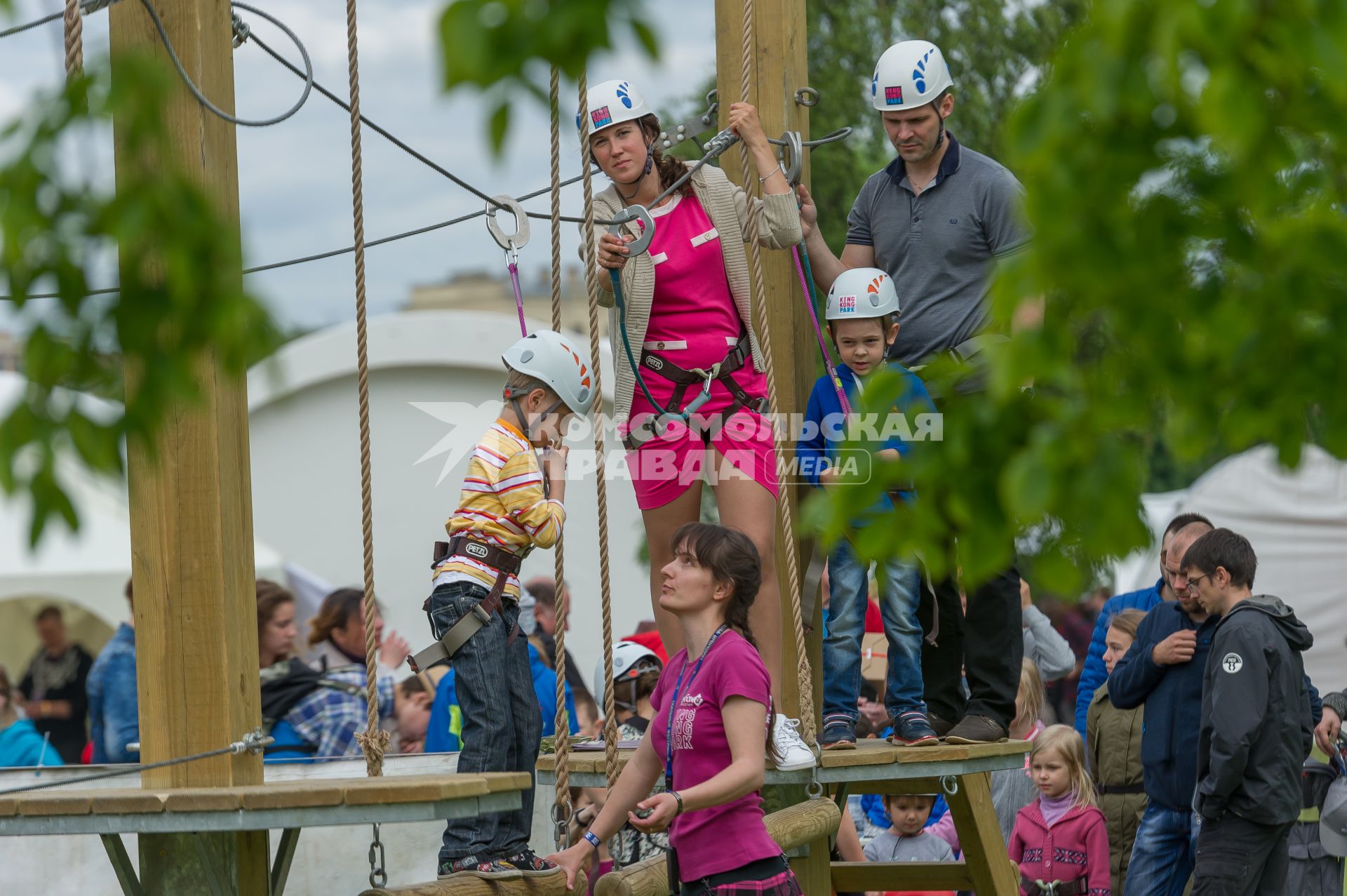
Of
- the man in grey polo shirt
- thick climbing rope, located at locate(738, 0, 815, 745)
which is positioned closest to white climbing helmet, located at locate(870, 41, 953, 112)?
the man in grey polo shirt

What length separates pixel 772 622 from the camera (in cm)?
564

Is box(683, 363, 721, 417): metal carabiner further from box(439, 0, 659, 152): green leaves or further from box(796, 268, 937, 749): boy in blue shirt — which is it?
box(439, 0, 659, 152): green leaves

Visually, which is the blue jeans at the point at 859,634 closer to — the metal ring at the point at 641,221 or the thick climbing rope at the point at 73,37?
the metal ring at the point at 641,221

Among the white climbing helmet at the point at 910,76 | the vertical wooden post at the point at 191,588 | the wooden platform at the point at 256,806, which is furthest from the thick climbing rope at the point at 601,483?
the white climbing helmet at the point at 910,76

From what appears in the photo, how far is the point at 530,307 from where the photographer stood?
56.2m

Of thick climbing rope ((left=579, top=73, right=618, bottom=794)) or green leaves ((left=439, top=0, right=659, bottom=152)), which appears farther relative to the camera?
thick climbing rope ((left=579, top=73, right=618, bottom=794))

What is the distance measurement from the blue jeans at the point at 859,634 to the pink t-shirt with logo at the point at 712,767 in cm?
152

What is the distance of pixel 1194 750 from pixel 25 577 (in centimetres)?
1011

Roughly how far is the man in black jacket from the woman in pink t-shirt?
241 cm

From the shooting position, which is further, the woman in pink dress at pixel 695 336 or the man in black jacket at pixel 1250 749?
the man in black jacket at pixel 1250 749

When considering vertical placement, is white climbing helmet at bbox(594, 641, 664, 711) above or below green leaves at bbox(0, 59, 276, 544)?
below

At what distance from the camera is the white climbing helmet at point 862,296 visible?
5.77 m

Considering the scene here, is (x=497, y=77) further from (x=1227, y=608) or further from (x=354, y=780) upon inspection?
(x=1227, y=608)

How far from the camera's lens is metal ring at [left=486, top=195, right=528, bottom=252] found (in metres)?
5.59
